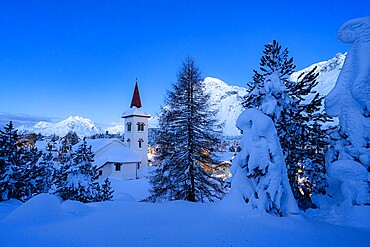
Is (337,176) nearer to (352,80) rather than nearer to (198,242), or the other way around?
(352,80)

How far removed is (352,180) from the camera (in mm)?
8164

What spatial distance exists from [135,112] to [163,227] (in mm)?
35789

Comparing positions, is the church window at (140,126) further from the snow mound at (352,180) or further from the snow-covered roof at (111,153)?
the snow mound at (352,180)

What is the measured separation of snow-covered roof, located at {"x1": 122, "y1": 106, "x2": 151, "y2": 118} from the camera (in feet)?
131

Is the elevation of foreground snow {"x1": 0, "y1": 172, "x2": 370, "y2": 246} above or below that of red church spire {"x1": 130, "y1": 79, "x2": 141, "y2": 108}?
below

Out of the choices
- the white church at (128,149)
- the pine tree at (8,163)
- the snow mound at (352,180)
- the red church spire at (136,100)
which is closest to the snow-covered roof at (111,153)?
the white church at (128,149)

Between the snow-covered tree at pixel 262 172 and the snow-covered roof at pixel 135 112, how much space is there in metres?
34.7

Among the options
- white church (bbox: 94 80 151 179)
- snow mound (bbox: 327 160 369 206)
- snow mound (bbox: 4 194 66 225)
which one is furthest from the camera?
white church (bbox: 94 80 151 179)

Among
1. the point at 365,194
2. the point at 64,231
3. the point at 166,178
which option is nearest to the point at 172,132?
the point at 166,178

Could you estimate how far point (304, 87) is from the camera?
37.1ft

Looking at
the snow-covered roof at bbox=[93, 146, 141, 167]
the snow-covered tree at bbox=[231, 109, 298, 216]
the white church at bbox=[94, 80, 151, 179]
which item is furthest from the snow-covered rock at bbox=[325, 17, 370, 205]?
the white church at bbox=[94, 80, 151, 179]

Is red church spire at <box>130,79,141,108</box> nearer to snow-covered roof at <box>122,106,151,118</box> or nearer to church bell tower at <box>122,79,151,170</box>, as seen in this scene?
church bell tower at <box>122,79,151,170</box>

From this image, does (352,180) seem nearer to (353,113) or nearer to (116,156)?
(353,113)

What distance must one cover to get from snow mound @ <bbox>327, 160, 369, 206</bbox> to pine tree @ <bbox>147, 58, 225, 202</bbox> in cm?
631
